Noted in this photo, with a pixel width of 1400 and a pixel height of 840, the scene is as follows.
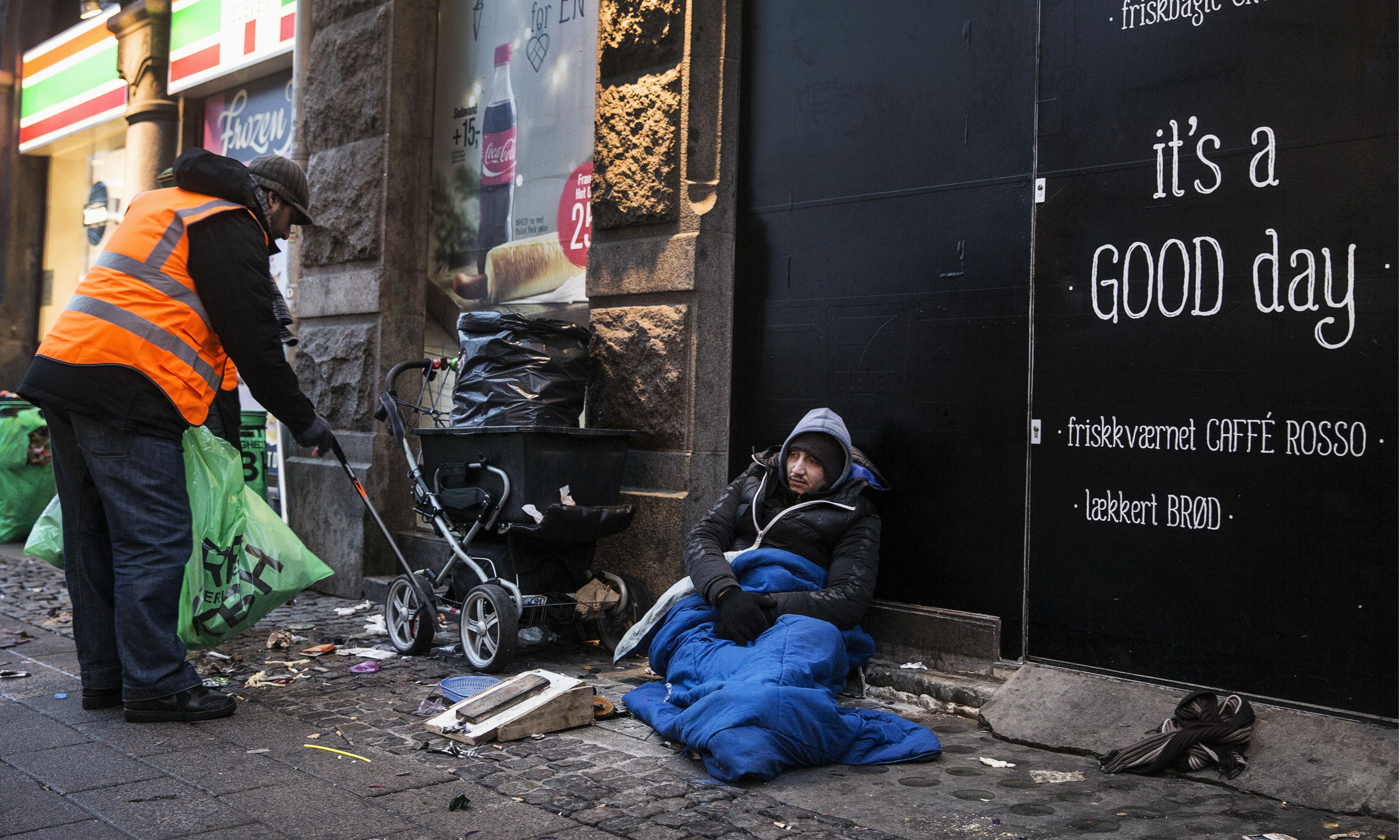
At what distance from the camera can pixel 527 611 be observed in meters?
5.00

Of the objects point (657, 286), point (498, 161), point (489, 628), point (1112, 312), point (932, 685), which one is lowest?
point (932, 685)

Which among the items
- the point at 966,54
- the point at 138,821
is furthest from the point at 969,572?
the point at 138,821

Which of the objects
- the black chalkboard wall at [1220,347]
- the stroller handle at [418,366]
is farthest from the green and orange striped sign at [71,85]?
the black chalkboard wall at [1220,347]

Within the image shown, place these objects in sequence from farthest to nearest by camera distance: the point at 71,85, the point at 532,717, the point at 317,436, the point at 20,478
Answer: the point at 71,85 < the point at 20,478 < the point at 317,436 < the point at 532,717

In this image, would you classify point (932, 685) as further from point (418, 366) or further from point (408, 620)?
point (418, 366)

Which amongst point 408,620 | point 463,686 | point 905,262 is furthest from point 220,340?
point 905,262

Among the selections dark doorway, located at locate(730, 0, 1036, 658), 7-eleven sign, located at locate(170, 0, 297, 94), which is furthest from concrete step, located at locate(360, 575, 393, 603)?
7-eleven sign, located at locate(170, 0, 297, 94)

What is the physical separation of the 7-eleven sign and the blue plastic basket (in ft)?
18.2

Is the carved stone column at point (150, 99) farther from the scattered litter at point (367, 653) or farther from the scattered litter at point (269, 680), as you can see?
the scattered litter at point (269, 680)

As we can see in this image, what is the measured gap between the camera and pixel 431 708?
173 inches

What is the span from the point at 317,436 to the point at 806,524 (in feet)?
6.27

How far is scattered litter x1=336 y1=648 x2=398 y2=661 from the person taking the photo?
17.5ft

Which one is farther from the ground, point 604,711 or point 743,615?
point 743,615

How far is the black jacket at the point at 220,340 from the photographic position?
13.1 ft
